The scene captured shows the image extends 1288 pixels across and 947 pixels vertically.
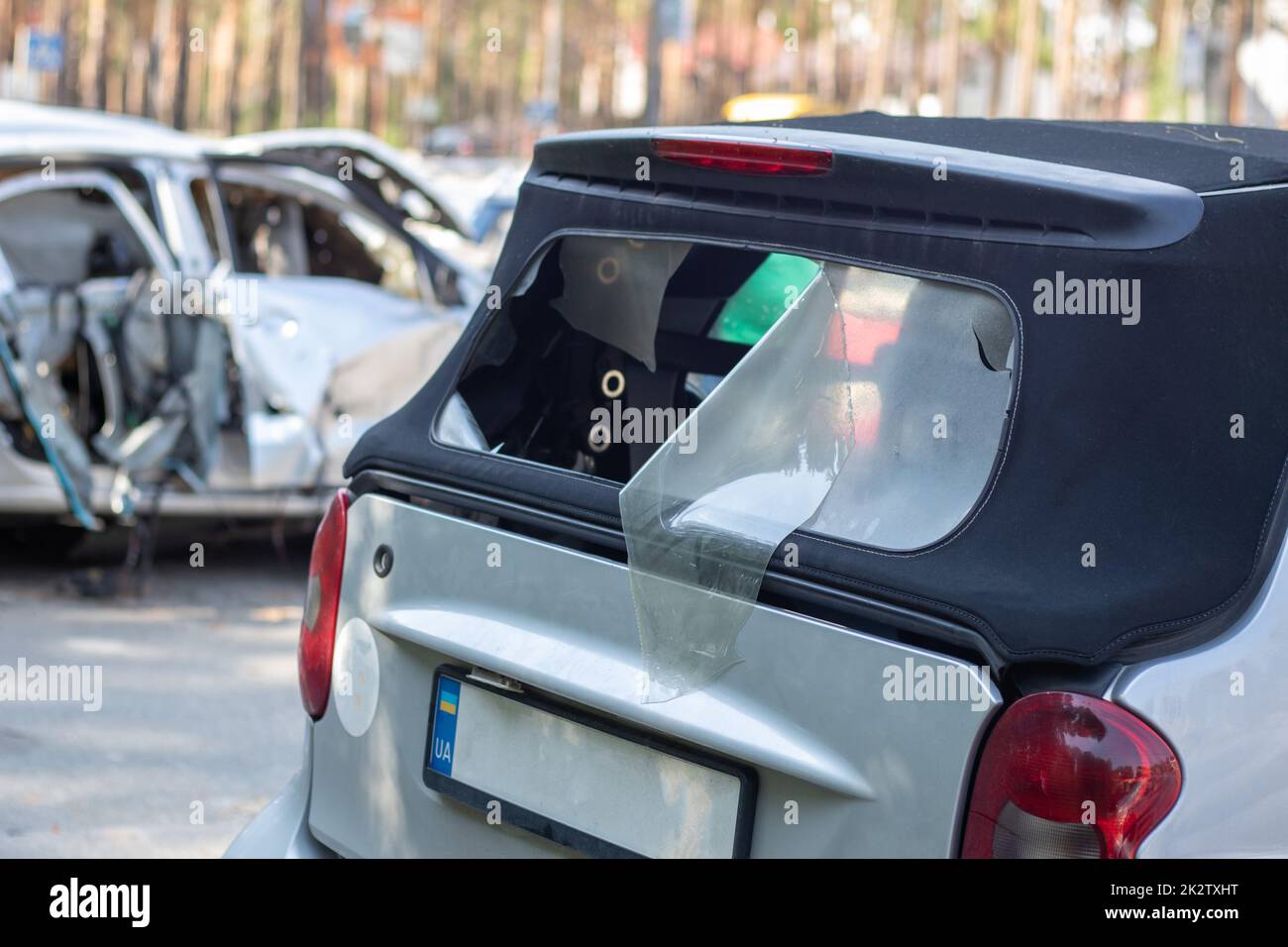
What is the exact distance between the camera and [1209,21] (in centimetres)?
4628

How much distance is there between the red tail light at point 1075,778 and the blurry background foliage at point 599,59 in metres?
14.0

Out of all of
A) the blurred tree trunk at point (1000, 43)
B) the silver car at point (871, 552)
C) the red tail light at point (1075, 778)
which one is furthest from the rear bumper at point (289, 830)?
the blurred tree trunk at point (1000, 43)

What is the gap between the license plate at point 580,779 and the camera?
2.21 m

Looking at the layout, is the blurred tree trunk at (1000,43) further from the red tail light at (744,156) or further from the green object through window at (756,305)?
the red tail light at (744,156)

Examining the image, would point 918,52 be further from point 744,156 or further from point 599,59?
point 744,156

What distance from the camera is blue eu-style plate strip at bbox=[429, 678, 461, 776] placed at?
8.32ft

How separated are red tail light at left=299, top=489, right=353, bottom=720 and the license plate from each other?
0.31 metres

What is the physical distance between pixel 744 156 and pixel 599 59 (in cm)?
8929

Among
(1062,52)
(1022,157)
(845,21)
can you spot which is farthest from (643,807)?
(845,21)

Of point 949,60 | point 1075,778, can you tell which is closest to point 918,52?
point 949,60

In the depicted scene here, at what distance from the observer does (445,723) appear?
101 inches

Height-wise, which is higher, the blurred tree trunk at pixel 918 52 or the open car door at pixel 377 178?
the blurred tree trunk at pixel 918 52
